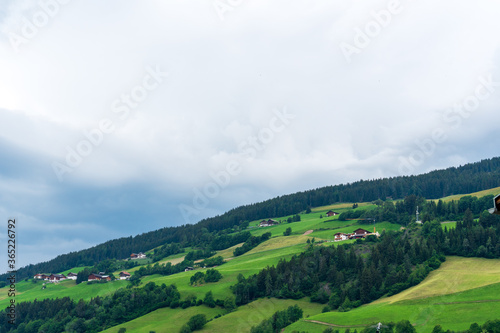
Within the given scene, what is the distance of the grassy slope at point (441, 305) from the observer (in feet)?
260

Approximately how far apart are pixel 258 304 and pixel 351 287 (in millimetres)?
28011

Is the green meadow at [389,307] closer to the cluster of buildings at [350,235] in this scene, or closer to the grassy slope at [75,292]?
the cluster of buildings at [350,235]

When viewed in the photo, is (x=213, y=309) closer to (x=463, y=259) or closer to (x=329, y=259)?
(x=329, y=259)

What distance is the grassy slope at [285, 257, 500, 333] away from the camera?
260 feet

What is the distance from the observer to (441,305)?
87.1 metres

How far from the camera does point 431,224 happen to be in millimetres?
153750

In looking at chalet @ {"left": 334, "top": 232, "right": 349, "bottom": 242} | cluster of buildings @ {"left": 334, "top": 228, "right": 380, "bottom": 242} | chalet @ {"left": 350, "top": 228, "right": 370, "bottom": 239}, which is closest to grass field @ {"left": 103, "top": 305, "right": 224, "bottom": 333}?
chalet @ {"left": 334, "top": 232, "right": 349, "bottom": 242}

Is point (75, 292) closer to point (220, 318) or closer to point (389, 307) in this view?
point (220, 318)

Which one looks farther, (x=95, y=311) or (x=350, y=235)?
(x=350, y=235)

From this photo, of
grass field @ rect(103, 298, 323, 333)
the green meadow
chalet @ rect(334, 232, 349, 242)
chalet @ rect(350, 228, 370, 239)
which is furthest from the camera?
chalet @ rect(334, 232, 349, 242)

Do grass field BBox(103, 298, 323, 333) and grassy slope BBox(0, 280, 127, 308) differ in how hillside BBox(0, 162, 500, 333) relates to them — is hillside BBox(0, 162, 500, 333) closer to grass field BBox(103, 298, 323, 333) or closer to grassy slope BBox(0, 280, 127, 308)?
grass field BBox(103, 298, 323, 333)

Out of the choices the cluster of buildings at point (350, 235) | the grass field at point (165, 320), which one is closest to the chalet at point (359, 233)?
the cluster of buildings at point (350, 235)

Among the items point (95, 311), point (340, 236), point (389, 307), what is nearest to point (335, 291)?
point (389, 307)

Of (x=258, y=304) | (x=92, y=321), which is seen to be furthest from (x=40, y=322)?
(x=258, y=304)
